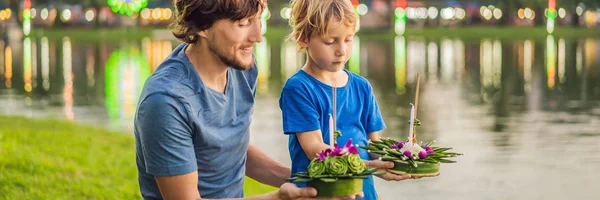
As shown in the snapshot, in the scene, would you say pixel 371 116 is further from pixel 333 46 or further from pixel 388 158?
pixel 388 158

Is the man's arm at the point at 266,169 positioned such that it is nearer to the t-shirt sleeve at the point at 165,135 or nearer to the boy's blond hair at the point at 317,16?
the boy's blond hair at the point at 317,16

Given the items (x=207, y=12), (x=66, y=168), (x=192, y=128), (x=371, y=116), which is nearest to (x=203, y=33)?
(x=207, y=12)

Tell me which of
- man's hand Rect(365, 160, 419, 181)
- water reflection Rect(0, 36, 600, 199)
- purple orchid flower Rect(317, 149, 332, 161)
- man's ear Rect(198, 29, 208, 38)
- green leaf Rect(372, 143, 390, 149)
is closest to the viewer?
purple orchid flower Rect(317, 149, 332, 161)

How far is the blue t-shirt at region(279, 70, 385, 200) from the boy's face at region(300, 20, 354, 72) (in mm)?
92

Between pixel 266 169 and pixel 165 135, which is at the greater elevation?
pixel 165 135

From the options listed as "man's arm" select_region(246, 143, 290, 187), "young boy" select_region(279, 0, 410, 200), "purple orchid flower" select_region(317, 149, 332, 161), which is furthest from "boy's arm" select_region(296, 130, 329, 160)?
"purple orchid flower" select_region(317, 149, 332, 161)

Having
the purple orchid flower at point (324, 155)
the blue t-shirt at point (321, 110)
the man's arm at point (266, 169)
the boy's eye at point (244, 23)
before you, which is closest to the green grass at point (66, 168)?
the man's arm at point (266, 169)

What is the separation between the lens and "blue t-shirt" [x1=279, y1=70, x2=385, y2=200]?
4.33 metres

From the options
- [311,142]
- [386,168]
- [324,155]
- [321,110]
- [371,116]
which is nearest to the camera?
[324,155]

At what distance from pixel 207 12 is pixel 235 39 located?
0.12m

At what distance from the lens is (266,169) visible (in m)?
4.46

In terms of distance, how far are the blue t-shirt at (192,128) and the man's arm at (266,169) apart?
275 millimetres

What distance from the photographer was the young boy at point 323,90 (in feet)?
14.1

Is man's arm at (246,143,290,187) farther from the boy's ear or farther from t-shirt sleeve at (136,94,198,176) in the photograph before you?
t-shirt sleeve at (136,94,198,176)
